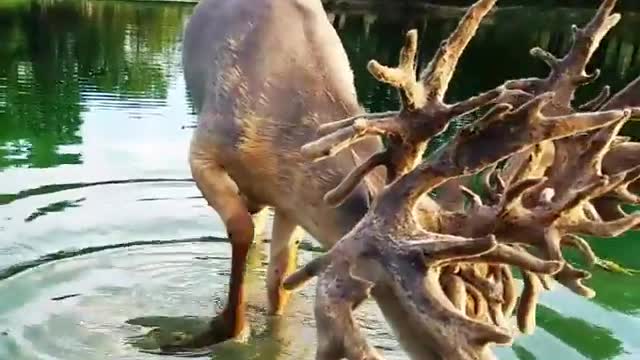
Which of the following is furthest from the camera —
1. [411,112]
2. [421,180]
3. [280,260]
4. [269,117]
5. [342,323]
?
[280,260]

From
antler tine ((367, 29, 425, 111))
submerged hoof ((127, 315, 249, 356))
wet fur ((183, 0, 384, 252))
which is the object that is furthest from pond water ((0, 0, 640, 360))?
antler tine ((367, 29, 425, 111))

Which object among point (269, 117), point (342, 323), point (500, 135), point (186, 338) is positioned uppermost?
point (500, 135)

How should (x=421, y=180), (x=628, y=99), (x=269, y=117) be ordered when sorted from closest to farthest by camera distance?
(x=421, y=180), (x=628, y=99), (x=269, y=117)

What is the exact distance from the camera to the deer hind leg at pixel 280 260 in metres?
5.50

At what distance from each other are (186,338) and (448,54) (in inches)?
86.8

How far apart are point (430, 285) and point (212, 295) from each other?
9.12 ft

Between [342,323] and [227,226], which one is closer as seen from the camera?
[342,323]

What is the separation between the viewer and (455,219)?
148 inches

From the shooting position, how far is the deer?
10.8 feet

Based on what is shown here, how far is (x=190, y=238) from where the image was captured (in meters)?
6.80

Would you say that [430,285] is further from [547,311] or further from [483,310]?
[547,311]

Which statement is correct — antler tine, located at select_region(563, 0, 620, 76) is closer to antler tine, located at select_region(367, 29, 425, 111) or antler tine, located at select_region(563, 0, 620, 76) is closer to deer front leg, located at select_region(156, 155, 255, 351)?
antler tine, located at select_region(367, 29, 425, 111)

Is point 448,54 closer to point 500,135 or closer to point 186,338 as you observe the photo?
point 500,135

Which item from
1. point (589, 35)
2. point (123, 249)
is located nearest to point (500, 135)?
point (589, 35)
